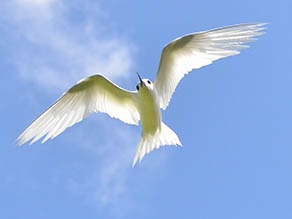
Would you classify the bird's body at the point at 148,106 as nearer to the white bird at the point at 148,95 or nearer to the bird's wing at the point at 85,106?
the white bird at the point at 148,95

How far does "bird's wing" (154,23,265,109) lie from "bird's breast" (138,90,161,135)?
2.48 ft

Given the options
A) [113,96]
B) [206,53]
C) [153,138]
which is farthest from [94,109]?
[206,53]

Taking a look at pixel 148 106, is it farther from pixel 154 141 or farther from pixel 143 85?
pixel 154 141

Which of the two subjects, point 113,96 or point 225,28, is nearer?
point 225,28

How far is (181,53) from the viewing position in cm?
1812

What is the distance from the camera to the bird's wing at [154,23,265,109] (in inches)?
688

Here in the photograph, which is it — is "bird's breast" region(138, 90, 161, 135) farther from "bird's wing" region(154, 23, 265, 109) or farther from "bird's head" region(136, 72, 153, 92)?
"bird's wing" region(154, 23, 265, 109)

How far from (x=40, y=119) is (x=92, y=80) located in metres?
1.63

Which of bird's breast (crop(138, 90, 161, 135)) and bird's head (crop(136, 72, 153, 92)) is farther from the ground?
bird's head (crop(136, 72, 153, 92))

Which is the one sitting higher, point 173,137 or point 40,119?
point 40,119

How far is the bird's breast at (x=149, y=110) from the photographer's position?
687 inches

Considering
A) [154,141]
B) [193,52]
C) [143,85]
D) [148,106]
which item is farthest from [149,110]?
[193,52]

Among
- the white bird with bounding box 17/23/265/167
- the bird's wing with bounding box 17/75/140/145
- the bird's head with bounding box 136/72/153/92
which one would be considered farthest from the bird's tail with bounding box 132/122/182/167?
the bird's head with bounding box 136/72/153/92

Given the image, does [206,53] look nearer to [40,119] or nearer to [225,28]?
[225,28]
